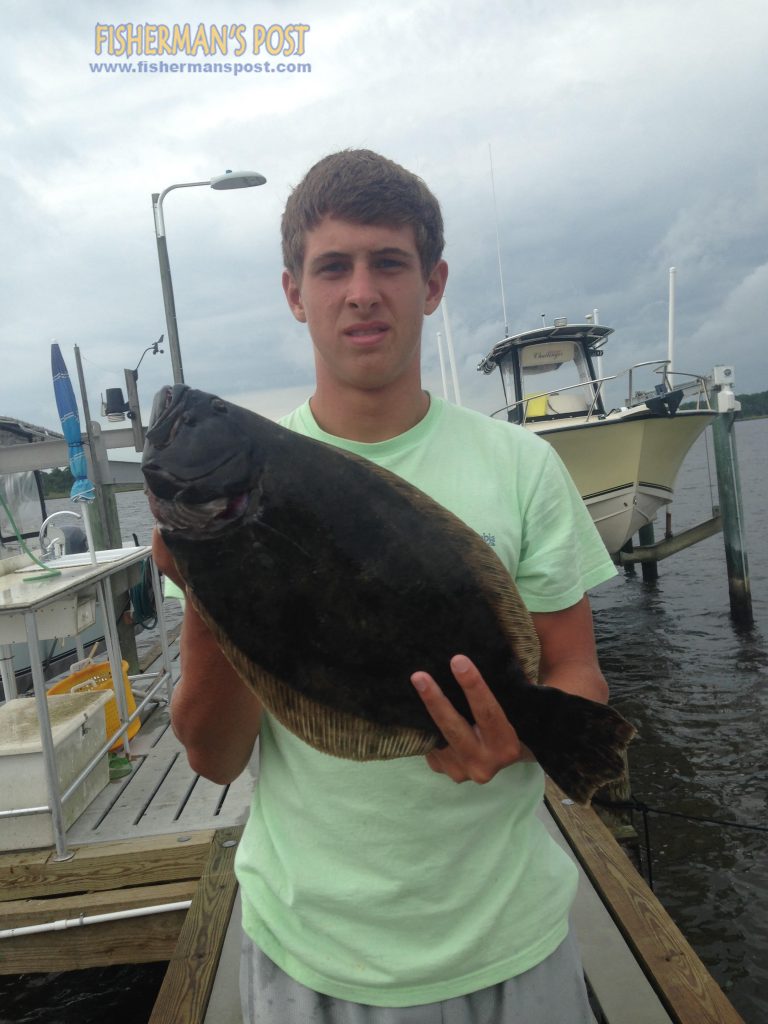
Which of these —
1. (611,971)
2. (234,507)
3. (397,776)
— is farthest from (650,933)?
(234,507)

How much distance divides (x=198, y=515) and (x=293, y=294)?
740 mm

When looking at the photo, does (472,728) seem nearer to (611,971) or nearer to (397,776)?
(397,776)

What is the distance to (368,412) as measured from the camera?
6.17 feet

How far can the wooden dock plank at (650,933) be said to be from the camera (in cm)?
281

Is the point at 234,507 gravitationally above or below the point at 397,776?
above

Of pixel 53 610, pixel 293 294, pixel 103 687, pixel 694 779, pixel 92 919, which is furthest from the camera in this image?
pixel 694 779

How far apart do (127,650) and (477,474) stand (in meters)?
8.01

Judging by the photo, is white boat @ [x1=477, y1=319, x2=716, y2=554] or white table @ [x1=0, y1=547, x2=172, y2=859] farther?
white boat @ [x1=477, y1=319, x2=716, y2=554]

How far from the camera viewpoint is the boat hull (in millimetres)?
12422

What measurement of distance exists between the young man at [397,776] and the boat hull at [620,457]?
1060cm

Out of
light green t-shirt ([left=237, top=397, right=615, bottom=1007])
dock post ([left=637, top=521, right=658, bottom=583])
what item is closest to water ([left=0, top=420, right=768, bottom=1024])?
dock post ([left=637, top=521, right=658, bottom=583])

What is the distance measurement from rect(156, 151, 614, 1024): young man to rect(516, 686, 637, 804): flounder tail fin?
73 mm

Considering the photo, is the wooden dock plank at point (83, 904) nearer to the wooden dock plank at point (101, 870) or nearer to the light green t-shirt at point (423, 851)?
the wooden dock plank at point (101, 870)

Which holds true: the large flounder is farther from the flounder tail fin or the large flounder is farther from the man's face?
the man's face
